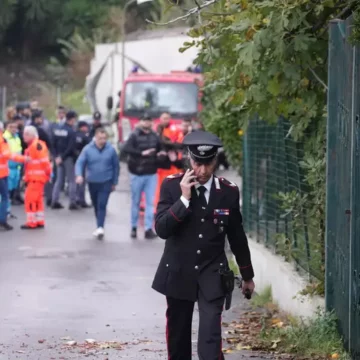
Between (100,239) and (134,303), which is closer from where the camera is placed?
(134,303)

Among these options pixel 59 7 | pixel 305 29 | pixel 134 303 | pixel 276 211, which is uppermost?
pixel 59 7

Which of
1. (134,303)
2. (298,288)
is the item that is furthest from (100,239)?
(298,288)

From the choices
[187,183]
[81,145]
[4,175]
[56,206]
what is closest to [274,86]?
[187,183]

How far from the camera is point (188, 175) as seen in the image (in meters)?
7.70

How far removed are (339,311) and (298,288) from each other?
60.9 inches

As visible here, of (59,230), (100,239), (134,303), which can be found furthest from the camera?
(59,230)

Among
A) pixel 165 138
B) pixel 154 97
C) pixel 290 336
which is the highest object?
pixel 154 97

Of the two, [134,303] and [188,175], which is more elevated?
[188,175]

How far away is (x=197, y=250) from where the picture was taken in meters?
7.79

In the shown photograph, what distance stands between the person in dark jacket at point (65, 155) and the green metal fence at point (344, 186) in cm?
1391

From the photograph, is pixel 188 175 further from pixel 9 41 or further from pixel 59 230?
pixel 9 41

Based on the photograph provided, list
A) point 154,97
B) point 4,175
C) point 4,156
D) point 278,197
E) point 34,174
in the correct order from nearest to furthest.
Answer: point 278,197, point 4,156, point 4,175, point 34,174, point 154,97

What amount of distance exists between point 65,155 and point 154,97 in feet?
31.3

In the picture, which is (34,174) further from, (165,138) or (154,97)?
(154,97)
